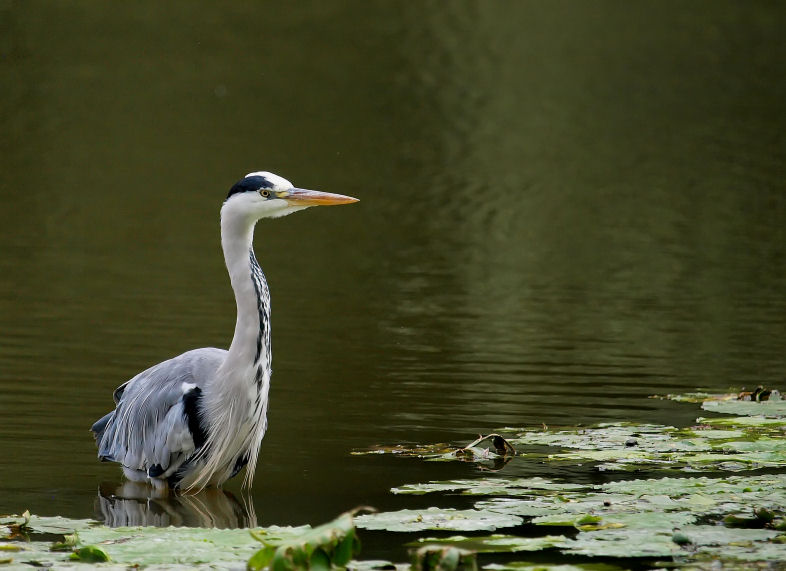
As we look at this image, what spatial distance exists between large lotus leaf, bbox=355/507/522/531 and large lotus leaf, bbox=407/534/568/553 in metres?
0.12

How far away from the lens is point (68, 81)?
34.3m

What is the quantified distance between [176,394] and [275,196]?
4.43ft

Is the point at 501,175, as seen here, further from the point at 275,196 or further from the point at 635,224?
the point at 275,196

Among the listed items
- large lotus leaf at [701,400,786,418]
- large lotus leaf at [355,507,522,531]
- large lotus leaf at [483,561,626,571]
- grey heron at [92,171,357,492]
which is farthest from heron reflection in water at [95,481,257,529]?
large lotus leaf at [701,400,786,418]

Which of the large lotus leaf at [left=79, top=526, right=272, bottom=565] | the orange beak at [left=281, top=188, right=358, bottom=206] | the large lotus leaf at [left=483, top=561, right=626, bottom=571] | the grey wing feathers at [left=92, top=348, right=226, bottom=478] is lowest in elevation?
the large lotus leaf at [left=483, top=561, right=626, bottom=571]

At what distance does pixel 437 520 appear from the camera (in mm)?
6652

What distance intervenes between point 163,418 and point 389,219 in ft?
46.1

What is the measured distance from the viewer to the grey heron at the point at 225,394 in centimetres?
797

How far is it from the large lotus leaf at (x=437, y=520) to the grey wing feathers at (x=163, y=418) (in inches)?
69.9

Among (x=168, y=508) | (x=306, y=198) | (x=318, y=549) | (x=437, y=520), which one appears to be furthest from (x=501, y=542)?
(x=306, y=198)

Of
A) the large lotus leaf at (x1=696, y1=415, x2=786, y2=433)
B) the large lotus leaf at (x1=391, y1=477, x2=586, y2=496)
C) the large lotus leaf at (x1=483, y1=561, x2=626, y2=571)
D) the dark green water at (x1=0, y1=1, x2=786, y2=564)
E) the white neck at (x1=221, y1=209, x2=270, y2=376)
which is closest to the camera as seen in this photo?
the large lotus leaf at (x1=483, y1=561, x2=626, y2=571)

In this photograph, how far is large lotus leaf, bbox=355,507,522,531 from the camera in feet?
21.4

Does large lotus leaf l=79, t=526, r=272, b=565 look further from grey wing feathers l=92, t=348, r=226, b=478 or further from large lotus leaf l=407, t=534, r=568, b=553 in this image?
grey wing feathers l=92, t=348, r=226, b=478

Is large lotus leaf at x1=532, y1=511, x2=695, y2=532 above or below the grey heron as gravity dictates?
below
